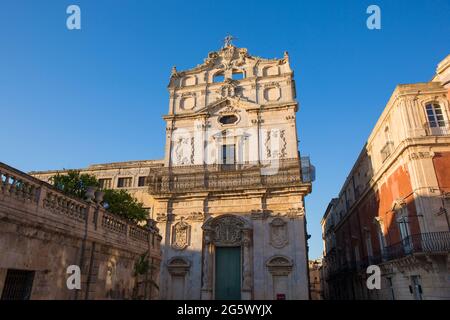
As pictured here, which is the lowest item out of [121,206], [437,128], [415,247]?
[415,247]

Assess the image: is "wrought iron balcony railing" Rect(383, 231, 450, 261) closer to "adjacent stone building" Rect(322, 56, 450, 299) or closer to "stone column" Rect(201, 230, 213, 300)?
"adjacent stone building" Rect(322, 56, 450, 299)

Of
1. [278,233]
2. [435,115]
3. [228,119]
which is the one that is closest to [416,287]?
[278,233]

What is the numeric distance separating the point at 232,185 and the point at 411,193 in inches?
415

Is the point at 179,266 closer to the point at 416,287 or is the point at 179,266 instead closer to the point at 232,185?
the point at 232,185

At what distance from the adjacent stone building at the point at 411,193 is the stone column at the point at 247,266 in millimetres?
8221

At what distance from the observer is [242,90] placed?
1027 inches

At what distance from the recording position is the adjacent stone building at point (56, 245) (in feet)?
24.0

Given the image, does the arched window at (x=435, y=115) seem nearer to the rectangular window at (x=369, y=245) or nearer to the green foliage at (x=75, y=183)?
the rectangular window at (x=369, y=245)

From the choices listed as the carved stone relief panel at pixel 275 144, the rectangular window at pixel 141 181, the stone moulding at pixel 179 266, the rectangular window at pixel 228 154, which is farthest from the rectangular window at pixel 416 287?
the rectangular window at pixel 141 181

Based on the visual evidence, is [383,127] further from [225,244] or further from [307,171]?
[225,244]

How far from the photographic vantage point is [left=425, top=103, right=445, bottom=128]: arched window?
708 inches

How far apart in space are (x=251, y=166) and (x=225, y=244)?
18.4 ft

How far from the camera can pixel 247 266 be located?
784 inches
